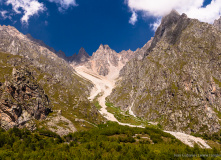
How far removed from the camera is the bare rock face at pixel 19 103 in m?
64.8

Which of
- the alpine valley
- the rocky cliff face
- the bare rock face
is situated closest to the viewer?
the alpine valley

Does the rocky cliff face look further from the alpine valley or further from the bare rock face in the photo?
the bare rock face

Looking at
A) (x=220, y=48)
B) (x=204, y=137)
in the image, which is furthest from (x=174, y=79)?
(x=220, y=48)

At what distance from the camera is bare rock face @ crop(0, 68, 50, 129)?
64812 mm

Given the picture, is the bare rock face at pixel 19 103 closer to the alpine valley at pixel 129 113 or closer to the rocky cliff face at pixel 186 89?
the alpine valley at pixel 129 113

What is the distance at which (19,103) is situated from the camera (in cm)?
7319

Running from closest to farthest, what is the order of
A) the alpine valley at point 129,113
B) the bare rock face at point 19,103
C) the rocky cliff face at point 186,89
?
the alpine valley at point 129,113, the bare rock face at point 19,103, the rocky cliff face at point 186,89

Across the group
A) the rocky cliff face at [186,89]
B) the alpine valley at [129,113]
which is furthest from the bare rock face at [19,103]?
the rocky cliff face at [186,89]

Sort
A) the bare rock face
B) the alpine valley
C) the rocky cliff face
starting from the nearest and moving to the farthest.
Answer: the alpine valley
the bare rock face
the rocky cliff face

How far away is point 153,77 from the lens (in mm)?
189500

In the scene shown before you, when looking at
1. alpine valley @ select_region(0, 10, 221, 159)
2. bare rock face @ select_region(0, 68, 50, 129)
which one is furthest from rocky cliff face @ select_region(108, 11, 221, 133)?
bare rock face @ select_region(0, 68, 50, 129)

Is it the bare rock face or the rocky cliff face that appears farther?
the rocky cliff face

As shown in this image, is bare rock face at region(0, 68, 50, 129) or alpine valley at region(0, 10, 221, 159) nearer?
alpine valley at region(0, 10, 221, 159)

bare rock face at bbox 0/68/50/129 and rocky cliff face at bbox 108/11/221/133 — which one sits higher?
rocky cliff face at bbox 108/11/221/133
